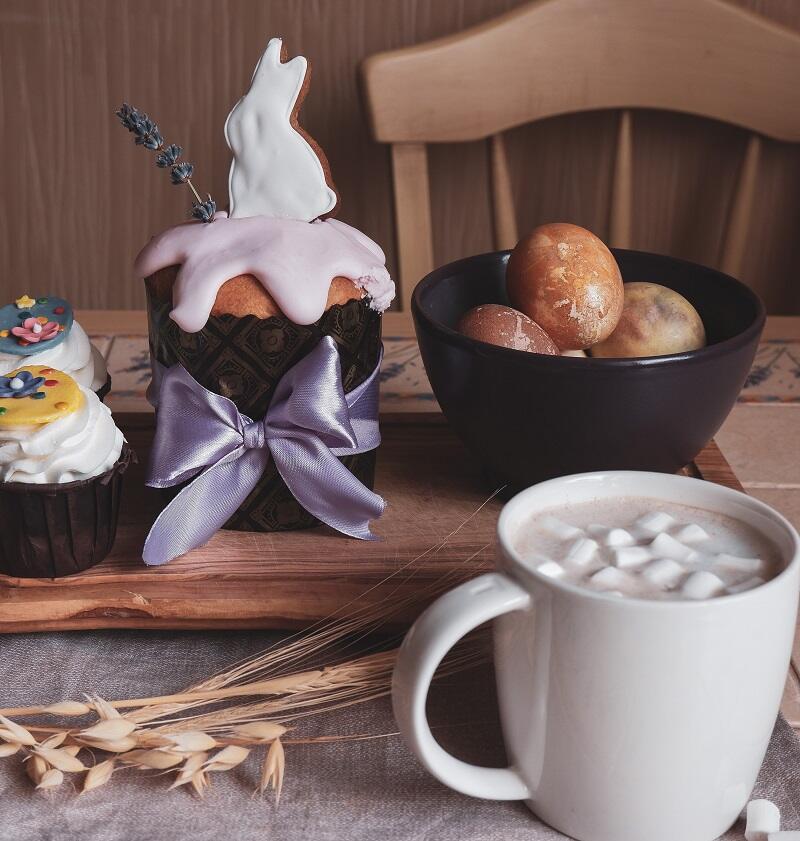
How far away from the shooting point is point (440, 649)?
0.45 m

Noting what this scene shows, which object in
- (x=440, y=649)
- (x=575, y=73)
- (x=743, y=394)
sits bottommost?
(x=743, y=394)

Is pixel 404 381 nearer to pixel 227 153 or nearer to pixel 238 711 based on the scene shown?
pixel 238 711

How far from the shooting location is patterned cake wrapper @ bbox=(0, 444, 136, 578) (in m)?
0.62

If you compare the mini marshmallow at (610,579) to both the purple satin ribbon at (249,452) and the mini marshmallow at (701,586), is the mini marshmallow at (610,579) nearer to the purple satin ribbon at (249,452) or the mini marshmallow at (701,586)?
the mini marshmallow at (701,586)

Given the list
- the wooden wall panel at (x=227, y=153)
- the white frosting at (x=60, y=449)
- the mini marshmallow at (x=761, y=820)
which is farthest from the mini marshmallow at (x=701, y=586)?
the wooden wall panel at (x=227, y=153)

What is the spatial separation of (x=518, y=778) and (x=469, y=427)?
27cm

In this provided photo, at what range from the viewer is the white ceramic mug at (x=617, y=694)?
43 centimetres

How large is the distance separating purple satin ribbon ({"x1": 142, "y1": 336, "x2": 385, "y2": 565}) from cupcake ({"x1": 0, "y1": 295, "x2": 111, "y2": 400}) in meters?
0.09

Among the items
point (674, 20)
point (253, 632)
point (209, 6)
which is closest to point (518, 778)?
point (253, 632)

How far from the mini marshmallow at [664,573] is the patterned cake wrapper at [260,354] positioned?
0.28 metres

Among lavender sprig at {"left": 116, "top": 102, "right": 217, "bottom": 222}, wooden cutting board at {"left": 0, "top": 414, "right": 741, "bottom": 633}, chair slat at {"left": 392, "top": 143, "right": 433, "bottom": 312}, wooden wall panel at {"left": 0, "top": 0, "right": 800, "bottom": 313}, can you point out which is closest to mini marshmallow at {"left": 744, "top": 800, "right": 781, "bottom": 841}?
wooden cutting board at {"left": 0, "top": 414, "right": 741, "bottom": 633}

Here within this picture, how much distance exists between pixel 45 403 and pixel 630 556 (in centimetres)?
35

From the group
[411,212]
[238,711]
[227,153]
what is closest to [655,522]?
[238,711]

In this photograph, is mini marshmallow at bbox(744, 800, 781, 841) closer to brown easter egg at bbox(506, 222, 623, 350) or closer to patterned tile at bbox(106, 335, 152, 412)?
brown easter egg at bbox(506, 222, 623, 350)
